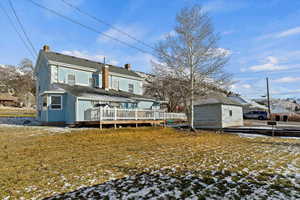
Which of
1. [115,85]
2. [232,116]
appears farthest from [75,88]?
[232,116]

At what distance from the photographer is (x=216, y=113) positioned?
20.5m

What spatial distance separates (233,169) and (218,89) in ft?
37.0

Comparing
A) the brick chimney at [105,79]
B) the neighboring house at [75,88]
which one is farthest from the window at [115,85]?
the brick chimney at [105,79]

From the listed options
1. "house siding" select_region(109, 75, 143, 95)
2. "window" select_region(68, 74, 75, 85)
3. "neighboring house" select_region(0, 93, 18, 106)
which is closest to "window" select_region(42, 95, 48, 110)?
"window" select_region(68, 74, 75, 85)

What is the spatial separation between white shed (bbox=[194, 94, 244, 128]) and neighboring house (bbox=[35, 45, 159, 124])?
551 cm

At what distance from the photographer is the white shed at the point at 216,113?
800 inches

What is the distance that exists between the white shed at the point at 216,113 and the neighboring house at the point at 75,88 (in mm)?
5507

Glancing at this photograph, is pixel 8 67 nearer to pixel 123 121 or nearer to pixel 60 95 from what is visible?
pixel 60 95

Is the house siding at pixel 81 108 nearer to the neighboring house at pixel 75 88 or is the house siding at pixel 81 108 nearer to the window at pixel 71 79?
the neighboring house at pixel 75 88

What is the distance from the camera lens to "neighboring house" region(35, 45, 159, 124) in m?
15.5

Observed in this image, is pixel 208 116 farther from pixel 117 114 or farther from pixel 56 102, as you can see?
pixel 56 102

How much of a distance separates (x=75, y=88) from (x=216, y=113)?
50.8 ft

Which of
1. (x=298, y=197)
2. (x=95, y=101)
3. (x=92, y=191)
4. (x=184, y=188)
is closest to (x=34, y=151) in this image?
(x=92, y=191)

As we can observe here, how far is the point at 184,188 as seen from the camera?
3.71m
